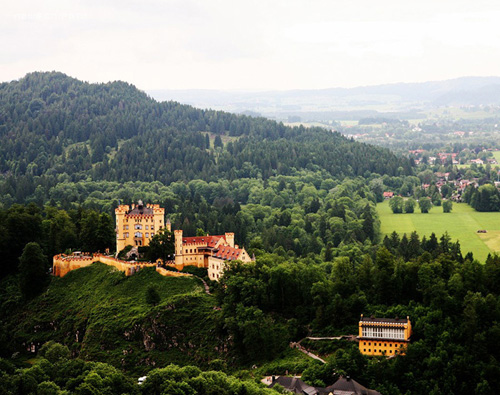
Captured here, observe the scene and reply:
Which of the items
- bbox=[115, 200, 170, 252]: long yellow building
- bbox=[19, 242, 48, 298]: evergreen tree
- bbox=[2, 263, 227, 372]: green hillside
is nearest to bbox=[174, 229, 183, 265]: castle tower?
bbox=[2, 263, 227, 372]: green hillside

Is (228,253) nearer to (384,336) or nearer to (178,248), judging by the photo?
(178,248)

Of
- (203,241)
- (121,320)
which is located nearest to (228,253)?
(203,241)

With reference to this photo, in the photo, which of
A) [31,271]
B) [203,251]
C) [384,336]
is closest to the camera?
[384,336]

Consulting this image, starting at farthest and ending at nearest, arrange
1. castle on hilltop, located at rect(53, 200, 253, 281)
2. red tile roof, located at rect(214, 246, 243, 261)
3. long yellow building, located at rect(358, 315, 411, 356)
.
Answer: castle on hilltop, located at rect(53, 200, 253, 281) → red tile roof, located at rect(214, 246, 243, 261) → long yellow building, located at rect(358, 315, 411, 356)

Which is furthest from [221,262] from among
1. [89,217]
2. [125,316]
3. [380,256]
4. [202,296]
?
[89,217]

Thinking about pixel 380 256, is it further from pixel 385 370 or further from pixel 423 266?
pixel 385 370

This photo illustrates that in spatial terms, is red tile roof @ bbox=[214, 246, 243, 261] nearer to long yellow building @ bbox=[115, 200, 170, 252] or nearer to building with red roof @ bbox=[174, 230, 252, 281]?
building with red roof @ bbox=[174, 230, 252, 281]
